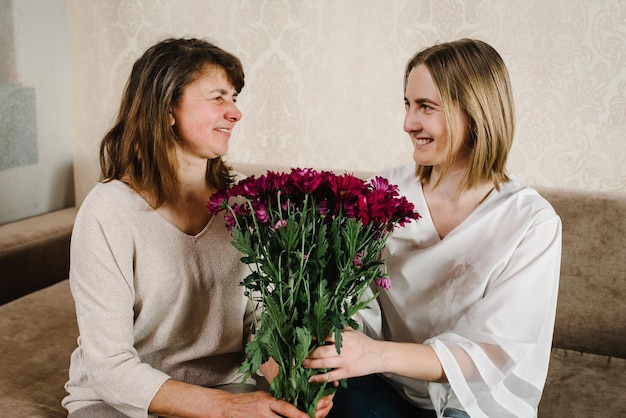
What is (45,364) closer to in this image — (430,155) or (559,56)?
(430,155)

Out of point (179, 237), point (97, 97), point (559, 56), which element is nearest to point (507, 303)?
point (179, 237)

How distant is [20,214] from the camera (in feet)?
9.77

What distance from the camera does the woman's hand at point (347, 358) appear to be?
1296 mm

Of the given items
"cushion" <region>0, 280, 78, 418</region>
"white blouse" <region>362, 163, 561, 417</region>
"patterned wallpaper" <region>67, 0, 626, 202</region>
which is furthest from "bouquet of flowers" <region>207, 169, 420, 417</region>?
"patterned wallpaper" <region>67, 0, 626, 202</region>

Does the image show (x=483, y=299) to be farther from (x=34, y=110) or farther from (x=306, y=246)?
(x=34, y=110)

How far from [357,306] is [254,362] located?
0.70 feet

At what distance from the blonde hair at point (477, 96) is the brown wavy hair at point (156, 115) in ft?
1.70

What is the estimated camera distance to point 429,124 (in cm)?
162

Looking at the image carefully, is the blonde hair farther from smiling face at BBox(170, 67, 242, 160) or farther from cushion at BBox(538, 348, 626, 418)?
cushion at BBox(538, 348, 626, 418)

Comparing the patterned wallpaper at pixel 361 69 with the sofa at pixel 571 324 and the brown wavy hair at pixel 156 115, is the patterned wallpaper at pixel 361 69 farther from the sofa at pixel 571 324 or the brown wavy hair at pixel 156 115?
the brown wavy hair at pixel 156 115

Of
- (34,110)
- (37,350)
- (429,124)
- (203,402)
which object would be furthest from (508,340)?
(34,110)

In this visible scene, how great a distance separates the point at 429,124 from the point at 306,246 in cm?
55

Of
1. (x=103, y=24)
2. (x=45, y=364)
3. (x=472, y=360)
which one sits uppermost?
(x=103, y=24)

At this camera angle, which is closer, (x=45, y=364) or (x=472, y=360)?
(x=472, y=360)
